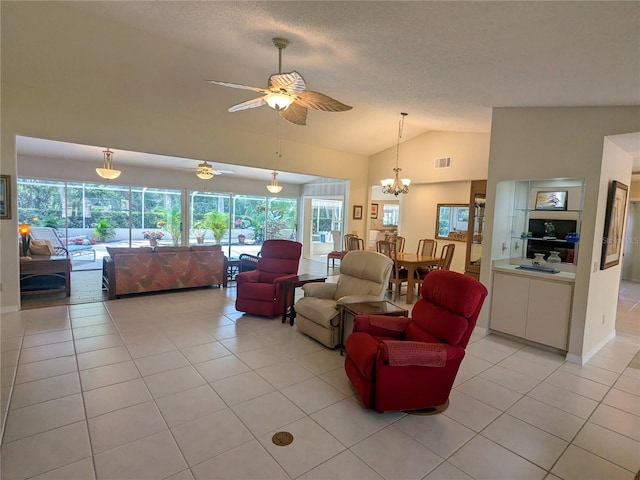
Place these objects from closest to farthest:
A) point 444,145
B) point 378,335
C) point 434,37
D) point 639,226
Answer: point 434,37, point 378,335, point 444,145, point 639,226

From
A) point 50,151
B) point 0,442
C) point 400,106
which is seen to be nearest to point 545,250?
point 400,106

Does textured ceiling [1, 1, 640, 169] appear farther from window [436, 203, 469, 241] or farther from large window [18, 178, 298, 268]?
large window [18, 178, 298, 268]

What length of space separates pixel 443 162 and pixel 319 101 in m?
4.34

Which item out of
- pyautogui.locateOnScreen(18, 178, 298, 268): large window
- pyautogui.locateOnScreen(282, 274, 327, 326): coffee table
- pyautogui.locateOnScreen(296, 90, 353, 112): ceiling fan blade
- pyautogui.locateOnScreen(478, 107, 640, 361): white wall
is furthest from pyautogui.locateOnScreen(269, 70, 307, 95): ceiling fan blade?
pyautogui.locateOnScreen(18, 178, 298, 268): large window

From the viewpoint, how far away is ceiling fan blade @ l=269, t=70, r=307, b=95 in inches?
107

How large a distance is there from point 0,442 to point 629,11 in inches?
178

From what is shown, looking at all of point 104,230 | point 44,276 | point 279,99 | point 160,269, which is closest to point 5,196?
point 44,276

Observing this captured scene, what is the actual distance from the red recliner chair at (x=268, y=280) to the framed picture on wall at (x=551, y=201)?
346 centimetres

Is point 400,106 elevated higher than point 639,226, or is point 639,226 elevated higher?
point 400,106

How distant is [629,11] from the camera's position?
1.83 metres

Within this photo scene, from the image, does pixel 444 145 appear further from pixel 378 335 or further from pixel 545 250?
pixel 378 335

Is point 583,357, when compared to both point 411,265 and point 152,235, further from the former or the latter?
point 152,235

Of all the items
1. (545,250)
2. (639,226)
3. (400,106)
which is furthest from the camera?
(639,226)

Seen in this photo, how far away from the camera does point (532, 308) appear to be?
401 centimetres
